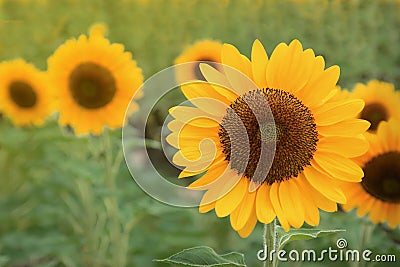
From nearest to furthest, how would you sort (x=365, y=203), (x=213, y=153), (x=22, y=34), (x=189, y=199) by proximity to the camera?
(x=213, y=153) → (x=365, y=203) → (x=189, y=199) → (x=22, y=34)

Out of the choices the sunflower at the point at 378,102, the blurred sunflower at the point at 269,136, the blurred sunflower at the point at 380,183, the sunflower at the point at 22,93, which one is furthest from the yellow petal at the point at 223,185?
the sunflower at the point at 22,93

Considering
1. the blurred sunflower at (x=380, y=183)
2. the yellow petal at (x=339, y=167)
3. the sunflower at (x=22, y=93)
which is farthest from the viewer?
the sunflower at (x=22, y=93)

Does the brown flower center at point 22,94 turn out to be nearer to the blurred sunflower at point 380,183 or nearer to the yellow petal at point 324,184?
the blurred sunflower at point 380,183

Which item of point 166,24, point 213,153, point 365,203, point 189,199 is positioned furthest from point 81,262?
point 166,24

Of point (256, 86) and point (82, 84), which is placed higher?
point (82, 84)

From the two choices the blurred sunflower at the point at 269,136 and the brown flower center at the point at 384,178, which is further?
the brown flower center at the point at 384,178

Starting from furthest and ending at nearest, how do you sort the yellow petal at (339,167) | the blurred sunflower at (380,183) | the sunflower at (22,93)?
the sunflower at (22,93)
the blurred sunflower at (380,183)
the yellow petal at (339,167)

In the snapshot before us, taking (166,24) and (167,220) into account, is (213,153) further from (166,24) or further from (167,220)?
(166,24)
